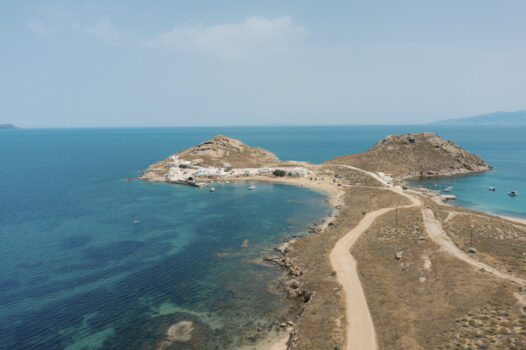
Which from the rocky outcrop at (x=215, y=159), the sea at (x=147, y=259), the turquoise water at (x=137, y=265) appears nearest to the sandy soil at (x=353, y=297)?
the sea at (x=147, y=259)

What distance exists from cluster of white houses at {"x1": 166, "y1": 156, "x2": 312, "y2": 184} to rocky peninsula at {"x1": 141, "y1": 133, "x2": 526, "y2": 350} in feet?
159

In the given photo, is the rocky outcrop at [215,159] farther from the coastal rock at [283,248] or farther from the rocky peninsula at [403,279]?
the coastal rock at [283,248]

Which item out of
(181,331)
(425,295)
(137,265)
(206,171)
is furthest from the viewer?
(206,171)

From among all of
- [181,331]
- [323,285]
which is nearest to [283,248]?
[323,285]

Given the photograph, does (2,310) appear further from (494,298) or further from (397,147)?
(397,147)

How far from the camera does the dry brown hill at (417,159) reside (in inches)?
5541

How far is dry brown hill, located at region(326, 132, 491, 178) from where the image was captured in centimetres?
14075

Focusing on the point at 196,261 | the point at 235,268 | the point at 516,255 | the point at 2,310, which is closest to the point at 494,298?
the point at 516,255

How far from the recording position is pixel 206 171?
145750 mm

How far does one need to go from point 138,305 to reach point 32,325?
1386 cm

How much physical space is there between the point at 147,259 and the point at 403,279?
49522mm

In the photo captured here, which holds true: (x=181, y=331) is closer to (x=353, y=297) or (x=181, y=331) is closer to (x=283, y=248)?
(x=353, y=297)

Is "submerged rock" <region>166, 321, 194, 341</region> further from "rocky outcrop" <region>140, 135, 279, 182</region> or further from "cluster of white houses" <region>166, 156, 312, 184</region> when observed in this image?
"rocky outcrop" <region>140, 135, 279, 182</region>

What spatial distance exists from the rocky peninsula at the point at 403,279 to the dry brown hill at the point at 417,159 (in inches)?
1797
